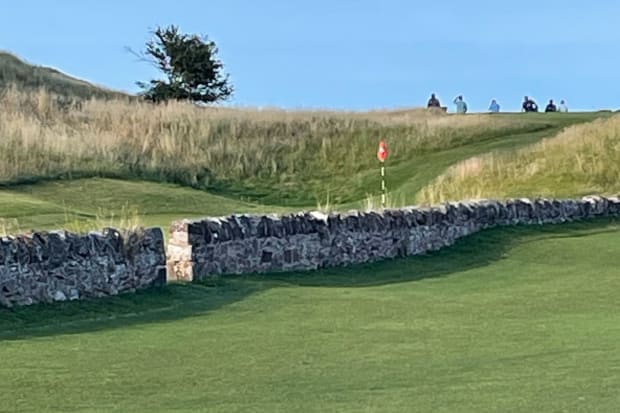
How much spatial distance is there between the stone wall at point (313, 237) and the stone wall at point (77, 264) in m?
1.19

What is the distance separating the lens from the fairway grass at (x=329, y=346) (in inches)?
330

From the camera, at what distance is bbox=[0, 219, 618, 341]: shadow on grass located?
12.2 metres

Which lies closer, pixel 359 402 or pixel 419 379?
pixel 359 402

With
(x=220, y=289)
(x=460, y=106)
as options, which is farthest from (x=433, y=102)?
(x=220, y=289)

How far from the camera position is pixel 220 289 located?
49.8 ft

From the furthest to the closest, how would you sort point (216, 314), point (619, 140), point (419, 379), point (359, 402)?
1. point (619, 140)
2. point (216, 314)
3. point (419, 379)
4. point (359, 402)

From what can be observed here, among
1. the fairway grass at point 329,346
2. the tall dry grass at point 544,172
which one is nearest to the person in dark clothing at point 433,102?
the tall dry grass at point 544,172

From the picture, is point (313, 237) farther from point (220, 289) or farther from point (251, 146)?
point (251, 146)

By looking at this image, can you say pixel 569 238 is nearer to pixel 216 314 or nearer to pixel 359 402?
pixel 216 314

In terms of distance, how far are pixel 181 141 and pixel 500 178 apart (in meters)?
12.0

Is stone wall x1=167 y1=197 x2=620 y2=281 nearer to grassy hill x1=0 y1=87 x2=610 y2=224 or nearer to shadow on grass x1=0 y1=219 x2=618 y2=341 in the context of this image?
shadow on grass x1=0 y1=219 x2=618 y2=341

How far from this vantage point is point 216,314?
13180mm

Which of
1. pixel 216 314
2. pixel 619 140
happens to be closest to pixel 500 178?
pixel 619 140

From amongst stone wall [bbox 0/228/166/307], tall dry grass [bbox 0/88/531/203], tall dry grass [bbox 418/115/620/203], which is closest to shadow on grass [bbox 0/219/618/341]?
stone wall [bbox 0/228/166/307]
